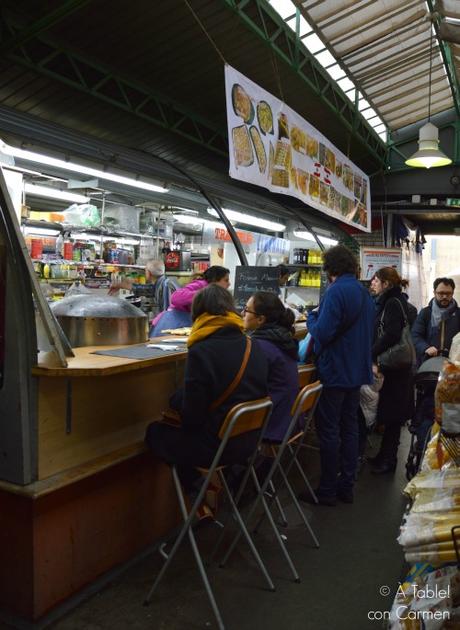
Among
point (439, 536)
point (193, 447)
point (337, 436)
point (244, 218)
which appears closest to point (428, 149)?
point (244, 218)

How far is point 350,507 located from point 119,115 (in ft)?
18.0

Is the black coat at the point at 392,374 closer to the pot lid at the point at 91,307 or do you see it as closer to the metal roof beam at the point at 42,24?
the pot lid at the point at 91,307

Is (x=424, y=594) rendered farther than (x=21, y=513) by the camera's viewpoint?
No

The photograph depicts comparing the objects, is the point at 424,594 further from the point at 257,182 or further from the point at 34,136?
the point at 34,136

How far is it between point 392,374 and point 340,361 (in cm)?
105

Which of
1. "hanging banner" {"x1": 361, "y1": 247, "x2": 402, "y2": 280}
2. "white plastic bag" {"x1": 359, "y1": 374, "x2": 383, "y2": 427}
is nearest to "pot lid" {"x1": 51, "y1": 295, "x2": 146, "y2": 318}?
"white plastic bag" {"x1": 359, "y1": 374, "x2": 383, "y2": 427}

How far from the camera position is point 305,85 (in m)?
7.39

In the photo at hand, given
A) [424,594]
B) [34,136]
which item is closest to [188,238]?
[34,136]

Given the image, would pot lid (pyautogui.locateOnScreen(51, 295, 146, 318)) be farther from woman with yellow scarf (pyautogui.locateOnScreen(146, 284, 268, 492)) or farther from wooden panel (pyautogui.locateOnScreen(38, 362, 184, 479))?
woman with yellow scarf (pyautogui.locateOnScreen(146, 284, 268, 492))

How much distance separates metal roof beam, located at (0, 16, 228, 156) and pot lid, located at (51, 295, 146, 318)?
3.20m

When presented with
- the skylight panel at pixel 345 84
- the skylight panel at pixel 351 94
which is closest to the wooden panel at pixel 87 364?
the skylight panel at pixel 345 84

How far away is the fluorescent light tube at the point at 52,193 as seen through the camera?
9.14 m

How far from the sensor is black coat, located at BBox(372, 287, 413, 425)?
461cm

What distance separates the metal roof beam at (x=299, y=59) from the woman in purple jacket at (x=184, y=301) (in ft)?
8.18
